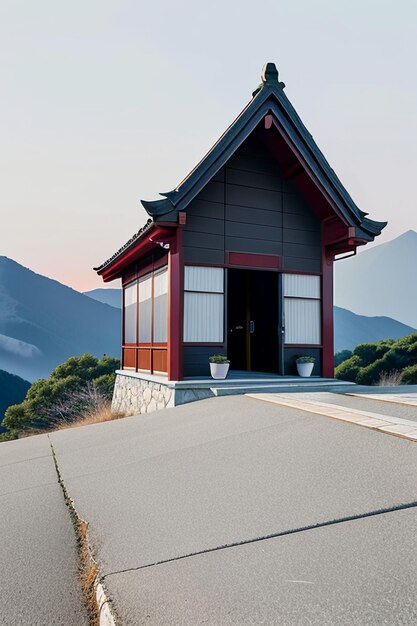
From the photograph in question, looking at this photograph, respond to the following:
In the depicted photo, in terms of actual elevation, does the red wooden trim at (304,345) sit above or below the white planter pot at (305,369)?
above

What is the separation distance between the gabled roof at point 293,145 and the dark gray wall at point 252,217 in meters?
1.00

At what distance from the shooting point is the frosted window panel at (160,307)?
10.8 metres

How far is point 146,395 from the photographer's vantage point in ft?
36.6

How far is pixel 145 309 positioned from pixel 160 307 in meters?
1.55

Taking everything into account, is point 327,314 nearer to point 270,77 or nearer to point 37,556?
point 270,77

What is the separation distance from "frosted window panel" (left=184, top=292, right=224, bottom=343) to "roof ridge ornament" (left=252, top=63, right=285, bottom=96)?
4.15m

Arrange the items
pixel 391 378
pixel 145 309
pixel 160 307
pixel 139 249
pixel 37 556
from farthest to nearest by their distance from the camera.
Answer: pixel 391 378 → pixel 145 309 → pixel 139 249 → pixel 160 307 → pixel 37 556

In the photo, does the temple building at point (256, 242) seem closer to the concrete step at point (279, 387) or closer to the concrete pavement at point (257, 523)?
the concrete step at point (279, 387)

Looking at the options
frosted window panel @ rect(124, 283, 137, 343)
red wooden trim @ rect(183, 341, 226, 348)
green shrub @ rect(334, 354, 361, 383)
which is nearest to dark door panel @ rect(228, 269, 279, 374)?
red wooden trim @ rect(183, 341, 226, 348)

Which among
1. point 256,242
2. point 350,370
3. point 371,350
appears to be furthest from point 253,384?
point 371,350

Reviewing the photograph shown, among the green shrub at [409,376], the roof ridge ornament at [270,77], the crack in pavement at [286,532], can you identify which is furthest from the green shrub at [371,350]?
the crack in pavement at [286,532]

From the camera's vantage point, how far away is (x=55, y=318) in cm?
10425

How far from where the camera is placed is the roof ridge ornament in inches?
383

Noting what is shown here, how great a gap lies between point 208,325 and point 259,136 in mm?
4336
